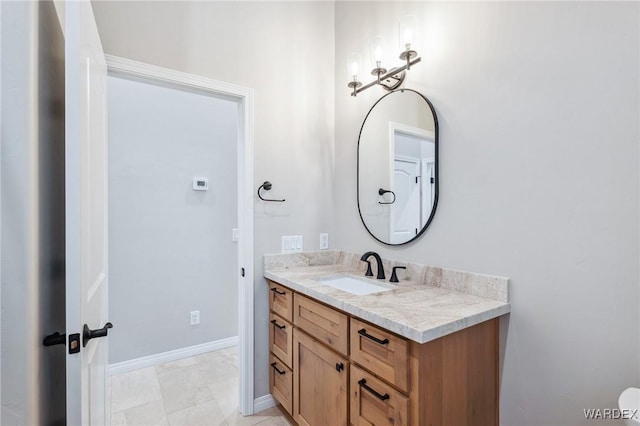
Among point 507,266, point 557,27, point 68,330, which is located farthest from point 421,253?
point 68,330

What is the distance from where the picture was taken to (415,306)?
133 cm

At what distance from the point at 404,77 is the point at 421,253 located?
A: 1.02 metres

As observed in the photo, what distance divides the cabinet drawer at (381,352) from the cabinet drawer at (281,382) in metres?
0.70

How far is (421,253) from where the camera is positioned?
1763mm

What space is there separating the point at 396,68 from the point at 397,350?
1505mm

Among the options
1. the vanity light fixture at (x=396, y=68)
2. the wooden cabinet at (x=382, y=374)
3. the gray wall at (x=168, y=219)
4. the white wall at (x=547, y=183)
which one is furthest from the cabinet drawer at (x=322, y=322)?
the gray wall at (x=168, y=219)

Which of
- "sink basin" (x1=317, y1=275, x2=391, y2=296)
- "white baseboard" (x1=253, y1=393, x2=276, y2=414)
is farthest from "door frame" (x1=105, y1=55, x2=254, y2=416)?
"sink basin" (x1=317, y1=275, x2=391, y2=296)

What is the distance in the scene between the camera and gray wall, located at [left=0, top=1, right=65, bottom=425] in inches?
31.6

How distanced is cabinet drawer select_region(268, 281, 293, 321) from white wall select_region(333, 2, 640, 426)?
846mm

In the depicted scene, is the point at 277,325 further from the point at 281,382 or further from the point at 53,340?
the point at 53,340

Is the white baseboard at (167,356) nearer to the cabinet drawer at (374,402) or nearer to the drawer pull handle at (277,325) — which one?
the drawer pull handle at (277,325)

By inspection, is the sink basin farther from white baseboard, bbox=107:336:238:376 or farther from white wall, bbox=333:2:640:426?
white baseboard, bbox=107:336:238:376

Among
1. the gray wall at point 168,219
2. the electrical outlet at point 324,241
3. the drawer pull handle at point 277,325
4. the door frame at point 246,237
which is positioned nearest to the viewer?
the drawer pull handle at point 277,325

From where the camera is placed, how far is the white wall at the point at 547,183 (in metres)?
1.08
